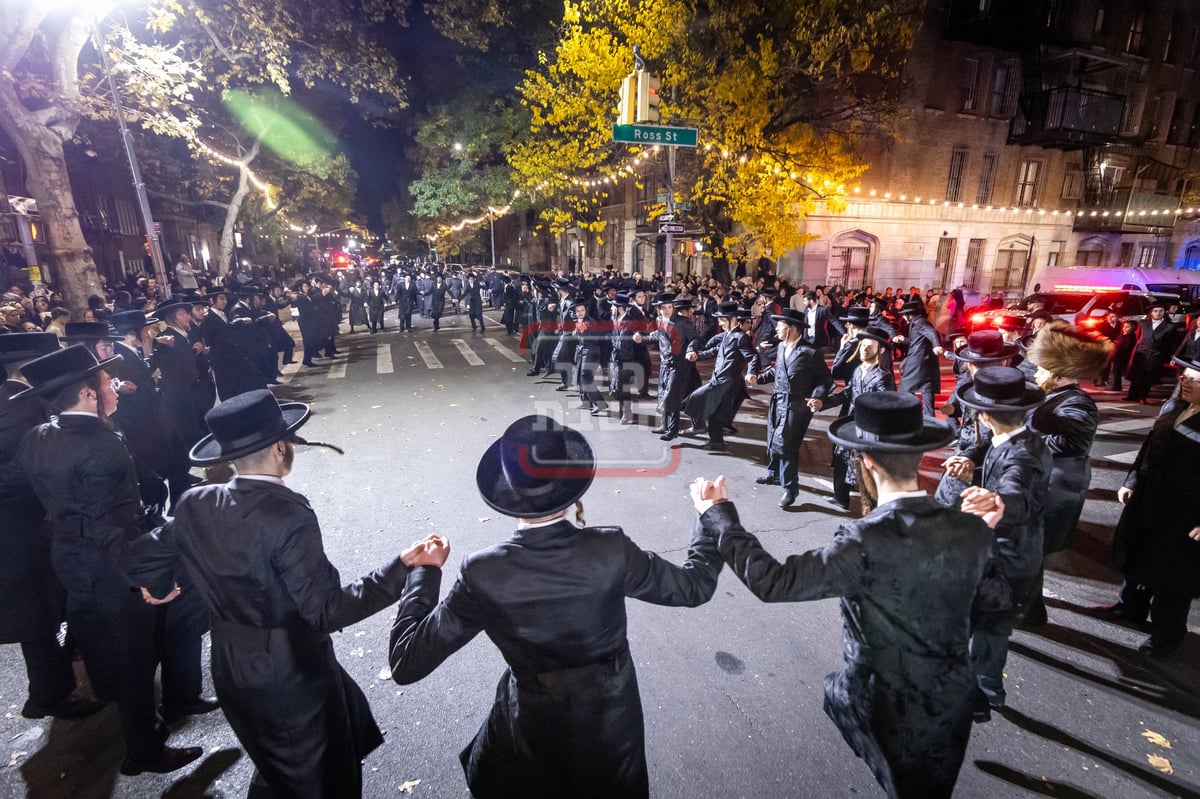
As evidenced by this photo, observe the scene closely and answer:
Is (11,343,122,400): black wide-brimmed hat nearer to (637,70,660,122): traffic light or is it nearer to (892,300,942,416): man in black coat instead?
(892,300,942,416): man in black coat

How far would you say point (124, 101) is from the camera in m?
14.6

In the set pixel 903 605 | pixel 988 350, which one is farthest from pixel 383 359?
pixel 903 605

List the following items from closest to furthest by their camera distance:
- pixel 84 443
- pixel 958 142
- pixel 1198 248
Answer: pixel 84 443 < pixel 958 142 < pixel 1198 248

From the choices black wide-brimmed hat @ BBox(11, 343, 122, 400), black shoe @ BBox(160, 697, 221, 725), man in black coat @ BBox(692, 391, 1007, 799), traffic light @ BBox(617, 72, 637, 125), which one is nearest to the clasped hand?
man in black coat @ BBox(692, 391, 1007, 799)

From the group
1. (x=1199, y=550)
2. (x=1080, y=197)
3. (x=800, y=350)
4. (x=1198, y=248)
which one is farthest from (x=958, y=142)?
(x=1199, y=550)

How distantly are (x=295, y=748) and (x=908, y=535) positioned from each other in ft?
8.90

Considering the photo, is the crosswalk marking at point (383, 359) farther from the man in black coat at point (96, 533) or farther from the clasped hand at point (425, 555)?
the clasped hand at point (425, 555)

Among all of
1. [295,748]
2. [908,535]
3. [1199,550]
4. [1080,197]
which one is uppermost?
[1080,197]

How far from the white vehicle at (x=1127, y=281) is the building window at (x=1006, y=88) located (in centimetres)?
1095

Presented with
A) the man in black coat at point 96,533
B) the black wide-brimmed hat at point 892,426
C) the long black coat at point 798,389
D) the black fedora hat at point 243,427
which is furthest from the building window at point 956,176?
the man in black coat at point 96,533

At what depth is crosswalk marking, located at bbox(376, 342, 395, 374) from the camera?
13.8 m

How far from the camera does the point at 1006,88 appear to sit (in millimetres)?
24922

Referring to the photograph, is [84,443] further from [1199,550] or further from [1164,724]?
[1199,550]

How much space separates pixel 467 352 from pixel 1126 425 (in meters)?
14.5
